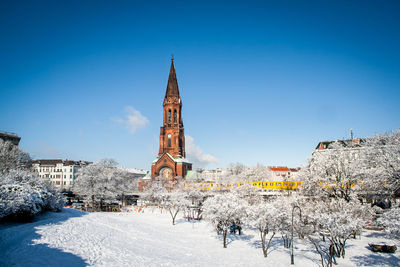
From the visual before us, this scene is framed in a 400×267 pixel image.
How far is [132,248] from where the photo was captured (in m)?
25.1

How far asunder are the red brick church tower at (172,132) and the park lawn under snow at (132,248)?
47690 mm

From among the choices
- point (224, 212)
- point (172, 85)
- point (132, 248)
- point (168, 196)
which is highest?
point (172, 85)

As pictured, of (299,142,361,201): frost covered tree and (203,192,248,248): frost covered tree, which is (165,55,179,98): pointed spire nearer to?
(203,192,248,248): frost covered tree

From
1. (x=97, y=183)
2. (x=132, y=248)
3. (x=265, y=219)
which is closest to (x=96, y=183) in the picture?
(x=97, y=183)

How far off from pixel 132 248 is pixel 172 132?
63.4 metres

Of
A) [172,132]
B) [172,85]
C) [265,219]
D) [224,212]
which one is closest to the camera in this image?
[265,219]

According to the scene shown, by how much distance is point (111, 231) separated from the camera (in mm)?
29906

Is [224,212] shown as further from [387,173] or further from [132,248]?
[387,173]

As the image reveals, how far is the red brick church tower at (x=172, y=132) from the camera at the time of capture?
82.6 metres

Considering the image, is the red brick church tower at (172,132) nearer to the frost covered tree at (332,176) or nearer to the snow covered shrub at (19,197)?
the snow covered shrub at (19,197)

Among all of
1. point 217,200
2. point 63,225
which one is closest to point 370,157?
point 217,200

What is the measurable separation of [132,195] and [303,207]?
60910 mm

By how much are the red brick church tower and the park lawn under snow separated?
47.7 meters

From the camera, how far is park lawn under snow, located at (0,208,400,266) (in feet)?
66.9
